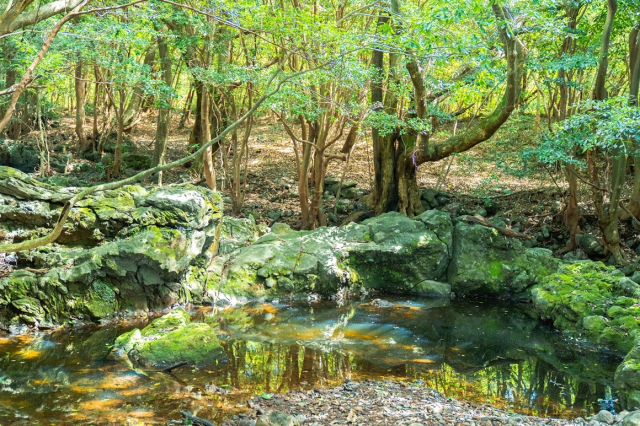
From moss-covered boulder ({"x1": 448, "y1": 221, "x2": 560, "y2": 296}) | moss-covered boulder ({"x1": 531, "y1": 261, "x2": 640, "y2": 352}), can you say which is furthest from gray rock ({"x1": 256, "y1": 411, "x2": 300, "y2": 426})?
moss-covered boulder ({"x1": 448, "y1": 221, "x2": 560, "y2": 296})

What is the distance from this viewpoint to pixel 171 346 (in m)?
6.69

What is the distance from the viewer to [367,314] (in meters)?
A: 9.38

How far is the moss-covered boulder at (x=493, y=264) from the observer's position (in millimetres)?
10711

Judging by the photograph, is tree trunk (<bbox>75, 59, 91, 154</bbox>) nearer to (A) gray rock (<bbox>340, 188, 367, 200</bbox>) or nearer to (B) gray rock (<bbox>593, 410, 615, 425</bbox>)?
(A) gray rock (<bbox>340, 188, 367, 200</bbox>)

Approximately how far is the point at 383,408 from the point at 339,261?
560 cm

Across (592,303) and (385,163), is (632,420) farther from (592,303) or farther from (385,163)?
(385,163)

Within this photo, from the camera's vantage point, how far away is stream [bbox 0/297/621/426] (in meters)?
5.45

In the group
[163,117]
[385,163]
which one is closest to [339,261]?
[385,163]

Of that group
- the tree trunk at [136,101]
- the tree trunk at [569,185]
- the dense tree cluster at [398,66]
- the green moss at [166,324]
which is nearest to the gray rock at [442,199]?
the dense tree cluster at [398,66]

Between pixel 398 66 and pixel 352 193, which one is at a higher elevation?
pixel 398 66

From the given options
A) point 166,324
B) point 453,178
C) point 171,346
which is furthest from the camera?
point 453,178

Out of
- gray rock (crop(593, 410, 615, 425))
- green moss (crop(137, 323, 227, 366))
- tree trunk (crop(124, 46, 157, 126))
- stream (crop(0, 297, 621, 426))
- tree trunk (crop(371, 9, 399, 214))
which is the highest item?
tree trunk (crop(124, 46, 157, 126))

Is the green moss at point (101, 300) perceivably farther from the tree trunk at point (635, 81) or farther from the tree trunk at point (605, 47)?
the tree trunk at point (635, 81)

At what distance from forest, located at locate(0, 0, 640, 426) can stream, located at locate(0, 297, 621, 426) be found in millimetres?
41
